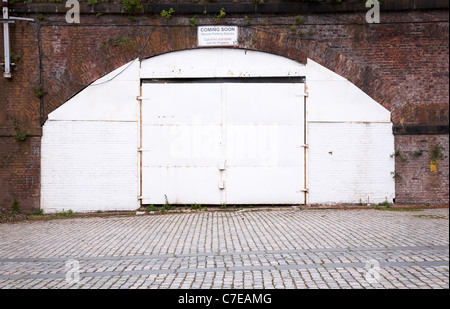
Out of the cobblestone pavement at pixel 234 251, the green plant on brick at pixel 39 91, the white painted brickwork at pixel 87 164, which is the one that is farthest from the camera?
the white painted brickwork at pixel 87 164

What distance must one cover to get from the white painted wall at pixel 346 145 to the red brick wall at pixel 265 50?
12.9 inches

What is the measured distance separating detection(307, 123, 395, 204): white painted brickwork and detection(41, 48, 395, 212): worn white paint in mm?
29

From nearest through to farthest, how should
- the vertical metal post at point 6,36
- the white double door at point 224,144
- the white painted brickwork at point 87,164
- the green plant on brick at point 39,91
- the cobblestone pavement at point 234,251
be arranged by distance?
the cobblestone pavement at point 234,251 → the vertical metal post at point 6,36 → the green plant on brick at point 39,91 → the white painted brickwork at point 87,164 → the white double door at point 224,144

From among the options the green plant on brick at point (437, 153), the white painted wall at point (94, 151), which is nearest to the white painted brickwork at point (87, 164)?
the white painted wall at point (94, 151)

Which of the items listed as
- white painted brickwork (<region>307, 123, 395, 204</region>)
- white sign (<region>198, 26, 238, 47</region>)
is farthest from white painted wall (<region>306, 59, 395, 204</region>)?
white sign (<region>198, 26, 238, 47</region>)

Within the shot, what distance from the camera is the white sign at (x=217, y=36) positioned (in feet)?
38.3

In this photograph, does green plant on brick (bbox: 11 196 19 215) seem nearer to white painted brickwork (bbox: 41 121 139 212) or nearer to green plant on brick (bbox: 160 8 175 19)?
white painted brickwork (bbox: 41 121 139 212)

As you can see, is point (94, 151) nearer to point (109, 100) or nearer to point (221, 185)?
point (109, 100)

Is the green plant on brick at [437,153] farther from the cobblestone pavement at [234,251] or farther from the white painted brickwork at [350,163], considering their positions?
the cobblestone pavement at [234,251]

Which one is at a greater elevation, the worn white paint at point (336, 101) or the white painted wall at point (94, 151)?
the worn white paint at point (336, 101)

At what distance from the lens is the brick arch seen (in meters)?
11.6

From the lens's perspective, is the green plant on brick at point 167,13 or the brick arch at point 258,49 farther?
the brick arch at point 258,49

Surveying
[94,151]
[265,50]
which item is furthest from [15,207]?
[265,50]

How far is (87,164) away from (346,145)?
24.6 ft
